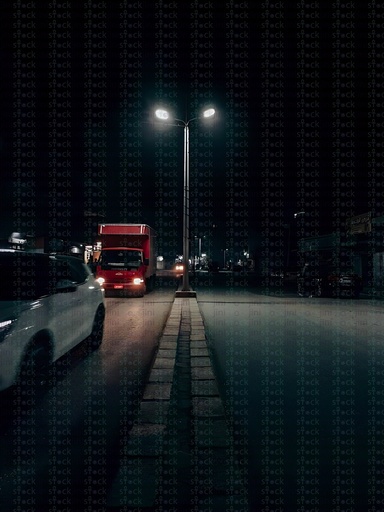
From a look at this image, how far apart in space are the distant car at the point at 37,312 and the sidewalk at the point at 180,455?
136 centimetres

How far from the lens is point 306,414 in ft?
14.1

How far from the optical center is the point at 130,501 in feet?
9.02

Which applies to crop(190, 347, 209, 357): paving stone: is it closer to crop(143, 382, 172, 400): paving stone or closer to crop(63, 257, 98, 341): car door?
crop(143, 382, 172, 400): paving stone

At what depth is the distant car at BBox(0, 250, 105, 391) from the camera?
4.19 m

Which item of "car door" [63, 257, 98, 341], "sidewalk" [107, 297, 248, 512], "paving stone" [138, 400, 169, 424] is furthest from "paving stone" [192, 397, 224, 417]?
"car door" [63, 257, 98, 341]

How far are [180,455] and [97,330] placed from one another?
4556 mm

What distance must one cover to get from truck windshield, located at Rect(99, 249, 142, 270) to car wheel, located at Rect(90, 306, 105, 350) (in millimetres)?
11372

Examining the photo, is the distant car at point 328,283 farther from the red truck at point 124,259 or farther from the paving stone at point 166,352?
the paving stone at point 166,352

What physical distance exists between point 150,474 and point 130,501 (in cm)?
32

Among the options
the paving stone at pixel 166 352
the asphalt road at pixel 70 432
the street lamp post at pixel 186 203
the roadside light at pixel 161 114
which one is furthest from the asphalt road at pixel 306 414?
the roadside light at pixel 161 114

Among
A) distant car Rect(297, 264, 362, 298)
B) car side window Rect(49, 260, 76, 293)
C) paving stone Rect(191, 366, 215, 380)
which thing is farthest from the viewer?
distant car Rect(297, 264, 362, 298)

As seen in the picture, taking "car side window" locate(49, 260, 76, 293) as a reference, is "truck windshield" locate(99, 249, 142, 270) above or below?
above

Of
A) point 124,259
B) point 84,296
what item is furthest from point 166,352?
point 124,259

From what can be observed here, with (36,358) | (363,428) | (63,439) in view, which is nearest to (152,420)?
(63,439)
